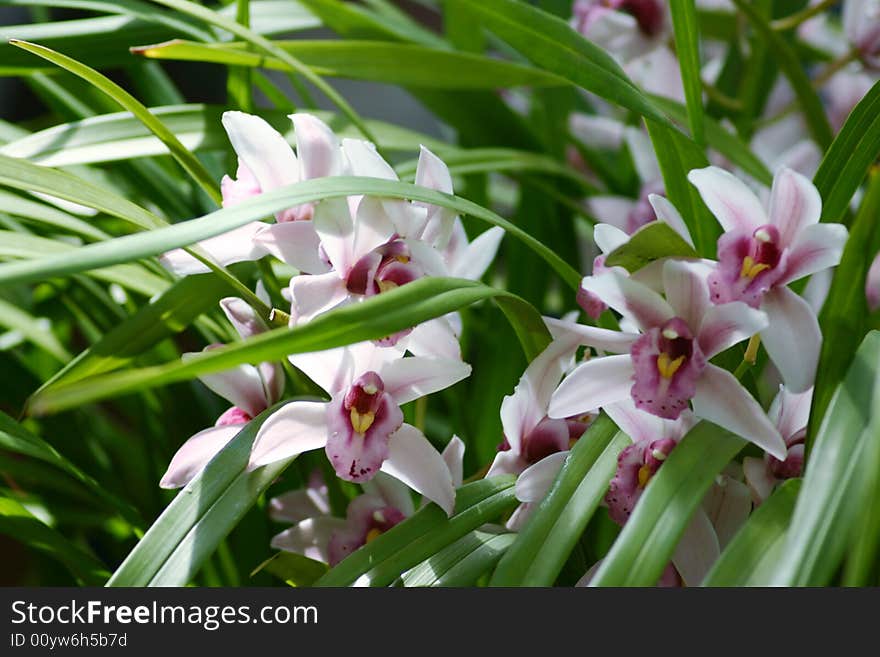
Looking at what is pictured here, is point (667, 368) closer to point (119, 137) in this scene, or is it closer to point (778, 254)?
point (778, 254)

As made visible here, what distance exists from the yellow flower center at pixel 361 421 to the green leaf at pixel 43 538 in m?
0.20

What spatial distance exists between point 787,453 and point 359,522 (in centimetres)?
21

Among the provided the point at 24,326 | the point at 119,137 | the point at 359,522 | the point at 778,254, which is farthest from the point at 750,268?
the point at 24,326

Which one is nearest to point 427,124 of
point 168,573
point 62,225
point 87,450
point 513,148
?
point 513,148

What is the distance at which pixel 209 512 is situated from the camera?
0.40 meters

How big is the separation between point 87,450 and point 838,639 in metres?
0.52

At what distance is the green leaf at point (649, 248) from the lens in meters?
0.40

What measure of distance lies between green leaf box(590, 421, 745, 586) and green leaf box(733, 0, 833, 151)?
40cm

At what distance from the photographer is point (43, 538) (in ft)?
1.71

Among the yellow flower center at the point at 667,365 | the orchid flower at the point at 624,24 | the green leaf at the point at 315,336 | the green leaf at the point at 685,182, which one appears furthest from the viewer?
the orchid flower at the point at 624,24

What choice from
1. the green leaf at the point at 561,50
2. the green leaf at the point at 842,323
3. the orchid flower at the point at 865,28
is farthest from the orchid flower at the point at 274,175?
the orchid flower at the point at 865,28

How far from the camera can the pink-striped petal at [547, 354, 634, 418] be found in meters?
0.42

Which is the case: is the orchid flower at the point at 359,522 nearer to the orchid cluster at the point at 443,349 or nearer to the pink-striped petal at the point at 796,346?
the orchid cluster at the point at 443,349

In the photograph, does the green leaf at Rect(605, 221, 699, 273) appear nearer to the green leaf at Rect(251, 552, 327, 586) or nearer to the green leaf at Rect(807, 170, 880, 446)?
the green leaf at Rect(807, 170, 880, 446)
